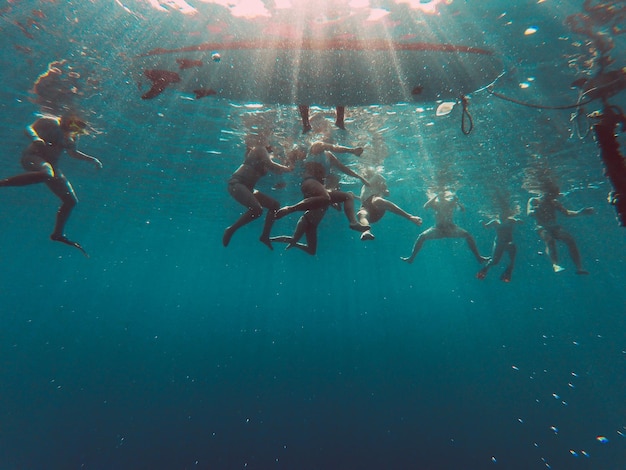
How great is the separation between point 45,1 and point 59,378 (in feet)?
91.0

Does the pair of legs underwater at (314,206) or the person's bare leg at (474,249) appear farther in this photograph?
the person's bare leg at (474,249)

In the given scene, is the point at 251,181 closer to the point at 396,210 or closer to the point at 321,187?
the point at 321,187

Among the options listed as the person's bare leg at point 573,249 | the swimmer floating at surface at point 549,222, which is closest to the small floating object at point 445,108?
the swimmer floating at surface at point 549,222

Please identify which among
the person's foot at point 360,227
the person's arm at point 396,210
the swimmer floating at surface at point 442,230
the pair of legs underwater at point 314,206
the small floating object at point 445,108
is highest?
the small floating object at point 445,108

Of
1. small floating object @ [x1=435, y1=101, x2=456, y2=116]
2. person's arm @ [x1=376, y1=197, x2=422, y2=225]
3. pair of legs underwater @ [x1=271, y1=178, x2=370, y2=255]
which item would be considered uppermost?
small floating object @ [x1=435, y1=101, x2=456, y2=116]

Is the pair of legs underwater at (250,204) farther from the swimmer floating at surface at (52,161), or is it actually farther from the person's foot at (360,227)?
the swimmer floating at surface at (52,161)

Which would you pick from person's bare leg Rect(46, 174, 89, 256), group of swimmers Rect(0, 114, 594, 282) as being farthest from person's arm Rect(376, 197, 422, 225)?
person's bare leg Rect(46, 174, 89, 256)

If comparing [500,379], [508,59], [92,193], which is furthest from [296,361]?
[508,59]

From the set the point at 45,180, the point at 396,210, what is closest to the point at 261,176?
the point at 396,210

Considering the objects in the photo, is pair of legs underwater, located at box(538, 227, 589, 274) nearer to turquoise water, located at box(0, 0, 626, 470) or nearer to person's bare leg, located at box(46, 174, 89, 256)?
turquoise water, located at box(0, 0, 626, 470)

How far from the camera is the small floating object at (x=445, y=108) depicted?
34.3 ft

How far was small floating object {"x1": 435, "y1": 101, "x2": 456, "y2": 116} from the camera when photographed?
10.5 meters

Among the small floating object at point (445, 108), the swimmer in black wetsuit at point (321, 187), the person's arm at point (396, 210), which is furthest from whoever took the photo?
the small floating object at point (445, 108)

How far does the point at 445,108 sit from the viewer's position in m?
11.0
